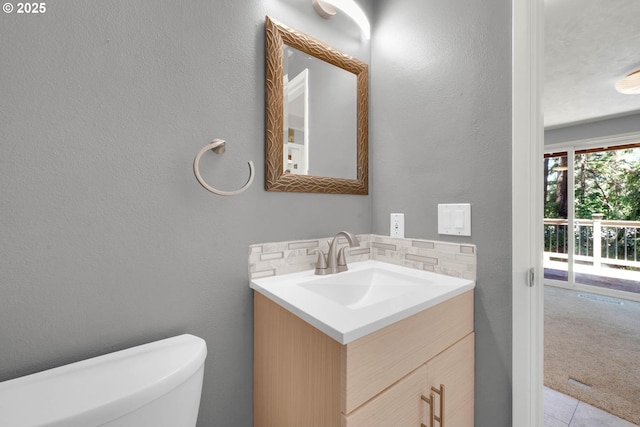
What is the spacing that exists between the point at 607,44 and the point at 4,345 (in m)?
3.55

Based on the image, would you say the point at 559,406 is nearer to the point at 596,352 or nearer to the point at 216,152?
the point at 596,352

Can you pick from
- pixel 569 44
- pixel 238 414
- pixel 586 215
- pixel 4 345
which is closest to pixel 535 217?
pixel 238 414

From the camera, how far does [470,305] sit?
0.95 meters

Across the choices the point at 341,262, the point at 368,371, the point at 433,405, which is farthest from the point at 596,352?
the point at 368,371

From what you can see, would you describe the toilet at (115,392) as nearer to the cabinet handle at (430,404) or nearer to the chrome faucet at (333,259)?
the chrome faucet at (333,259)

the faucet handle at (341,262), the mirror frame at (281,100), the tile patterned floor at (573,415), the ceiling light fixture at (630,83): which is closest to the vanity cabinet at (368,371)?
the faucet handle at (341,262)

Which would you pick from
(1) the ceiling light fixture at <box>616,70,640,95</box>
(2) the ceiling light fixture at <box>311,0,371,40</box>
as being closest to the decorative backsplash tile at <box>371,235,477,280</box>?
(2) the ceiling light fixture at <box>311,0,371,40</box>

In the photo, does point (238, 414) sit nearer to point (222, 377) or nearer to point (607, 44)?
point (222, 377)

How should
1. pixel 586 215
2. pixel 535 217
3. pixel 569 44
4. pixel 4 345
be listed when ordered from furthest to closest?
pixel 586 215 < pixel 569 44 < pixel 535 217 < pixel 4 345

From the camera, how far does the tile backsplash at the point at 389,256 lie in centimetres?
98

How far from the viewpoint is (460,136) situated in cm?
100

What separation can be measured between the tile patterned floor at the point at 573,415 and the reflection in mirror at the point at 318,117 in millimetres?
1676

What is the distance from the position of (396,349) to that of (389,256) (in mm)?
627

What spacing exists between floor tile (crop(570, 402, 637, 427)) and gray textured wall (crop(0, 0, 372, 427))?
170cm
